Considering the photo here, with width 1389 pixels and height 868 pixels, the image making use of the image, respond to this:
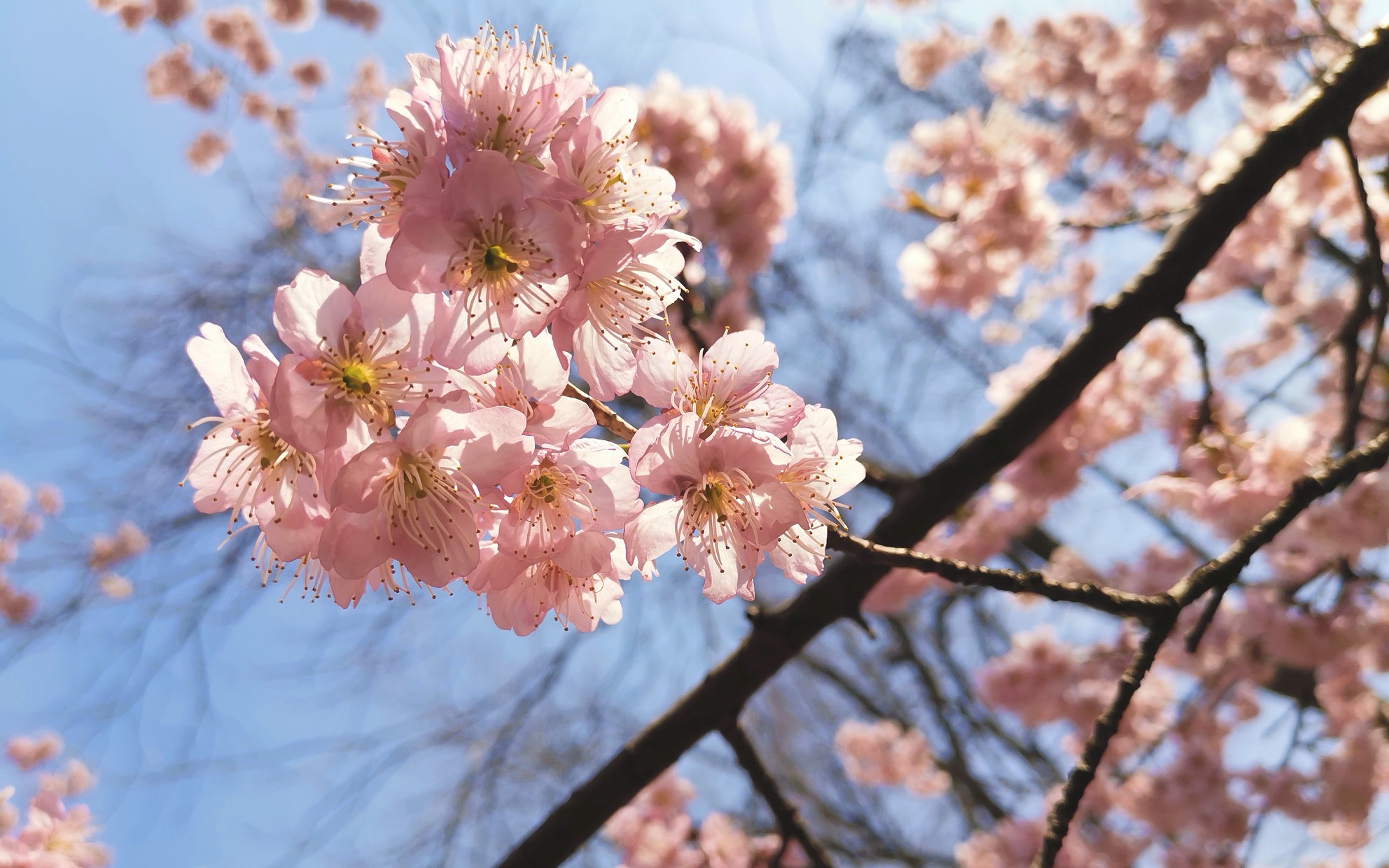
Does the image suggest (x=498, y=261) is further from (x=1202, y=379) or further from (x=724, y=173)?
(x=724, y=173)

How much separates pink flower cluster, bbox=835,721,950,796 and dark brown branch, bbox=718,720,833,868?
2976 mm

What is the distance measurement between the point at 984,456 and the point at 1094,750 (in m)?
0.73

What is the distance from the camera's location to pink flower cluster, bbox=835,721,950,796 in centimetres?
460

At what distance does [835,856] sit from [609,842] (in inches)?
59.0

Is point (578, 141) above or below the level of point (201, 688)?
above

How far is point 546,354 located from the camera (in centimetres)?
85

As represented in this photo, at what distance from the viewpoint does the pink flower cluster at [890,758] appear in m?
4.60

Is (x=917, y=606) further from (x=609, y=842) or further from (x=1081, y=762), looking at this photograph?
(x=1081, y=762)

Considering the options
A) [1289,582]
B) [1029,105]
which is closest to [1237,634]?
[1289,582]

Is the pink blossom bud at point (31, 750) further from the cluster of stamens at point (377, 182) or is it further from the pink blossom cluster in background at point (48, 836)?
the cluster of stamens at point (377, 182)

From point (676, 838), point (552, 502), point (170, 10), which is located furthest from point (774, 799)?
point (170, 10)

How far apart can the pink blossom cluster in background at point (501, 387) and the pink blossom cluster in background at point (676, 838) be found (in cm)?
278

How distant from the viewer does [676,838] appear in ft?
12.3

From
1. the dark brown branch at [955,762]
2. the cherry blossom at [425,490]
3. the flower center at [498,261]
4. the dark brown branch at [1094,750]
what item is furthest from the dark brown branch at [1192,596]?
the dark brown branch at [955,762]
